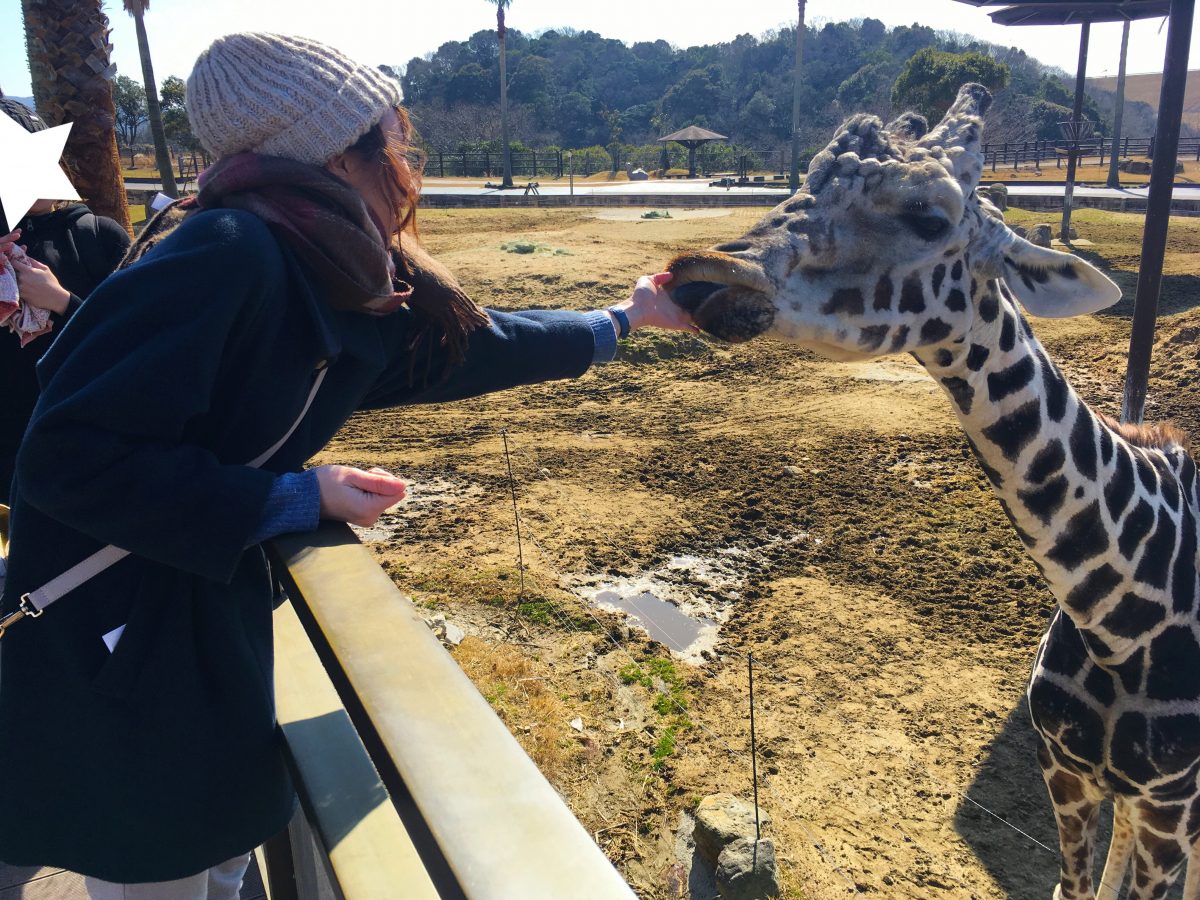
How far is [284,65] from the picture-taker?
1.49 m

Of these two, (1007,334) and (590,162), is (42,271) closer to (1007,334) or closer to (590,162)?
(1007,334)

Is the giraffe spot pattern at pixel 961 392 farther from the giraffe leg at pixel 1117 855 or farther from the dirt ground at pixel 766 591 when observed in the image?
the dirt ground at pixel 766 591

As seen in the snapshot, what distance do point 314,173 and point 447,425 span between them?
23.5ft

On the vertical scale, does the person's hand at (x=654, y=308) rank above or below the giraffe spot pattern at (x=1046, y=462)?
above

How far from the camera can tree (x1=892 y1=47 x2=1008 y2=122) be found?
92.9 feet

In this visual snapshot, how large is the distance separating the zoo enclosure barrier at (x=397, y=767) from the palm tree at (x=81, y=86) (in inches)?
259

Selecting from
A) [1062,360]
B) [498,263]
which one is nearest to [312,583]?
[1062,360]

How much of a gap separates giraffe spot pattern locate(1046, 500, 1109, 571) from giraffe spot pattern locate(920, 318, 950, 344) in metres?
0.68

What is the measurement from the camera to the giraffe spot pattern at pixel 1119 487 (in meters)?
2.59

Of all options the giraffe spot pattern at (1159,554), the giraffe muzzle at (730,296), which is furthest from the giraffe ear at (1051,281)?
the giraffe spot pattern at (1159,554)

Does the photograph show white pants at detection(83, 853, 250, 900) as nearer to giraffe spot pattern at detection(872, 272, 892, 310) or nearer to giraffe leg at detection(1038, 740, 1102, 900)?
giraffe spot pattern at detection(872, 272, 892, 310)

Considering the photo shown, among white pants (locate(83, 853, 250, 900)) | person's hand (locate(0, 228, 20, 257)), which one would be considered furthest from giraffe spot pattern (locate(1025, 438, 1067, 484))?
person's hand (locate(0, 228, 20, 257))

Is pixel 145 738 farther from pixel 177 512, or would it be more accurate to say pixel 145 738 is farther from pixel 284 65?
pixel 284 65

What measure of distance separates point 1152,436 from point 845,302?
1613 millimetres
